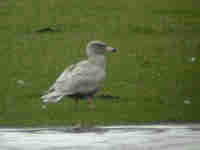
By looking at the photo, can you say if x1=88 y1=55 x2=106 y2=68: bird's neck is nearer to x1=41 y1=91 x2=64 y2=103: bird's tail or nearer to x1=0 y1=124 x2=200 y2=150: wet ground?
x1=41 y1=91 x2=64 y2=103: bird's tail

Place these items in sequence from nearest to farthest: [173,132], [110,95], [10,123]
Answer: [173,132] < [10,123] < [110,95]

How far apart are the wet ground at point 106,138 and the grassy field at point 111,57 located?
2.63 meters

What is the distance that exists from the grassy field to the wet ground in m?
2.63

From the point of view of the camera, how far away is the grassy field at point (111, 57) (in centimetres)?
1521

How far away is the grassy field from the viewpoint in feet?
49.9

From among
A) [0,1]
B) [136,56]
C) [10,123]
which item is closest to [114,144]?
[10,123]

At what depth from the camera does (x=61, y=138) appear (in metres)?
10.9

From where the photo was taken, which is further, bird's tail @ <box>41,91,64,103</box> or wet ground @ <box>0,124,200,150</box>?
bird's tail @ <box>41,91,64,103</box>

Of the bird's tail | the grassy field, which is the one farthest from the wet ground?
the grassy field

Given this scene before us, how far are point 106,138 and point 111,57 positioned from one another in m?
10.6

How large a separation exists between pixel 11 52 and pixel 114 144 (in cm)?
1173

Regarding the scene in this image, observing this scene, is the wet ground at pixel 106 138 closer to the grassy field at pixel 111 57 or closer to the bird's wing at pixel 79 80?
the bird's wing at pixel 79 80

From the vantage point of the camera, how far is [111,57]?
21.3 m

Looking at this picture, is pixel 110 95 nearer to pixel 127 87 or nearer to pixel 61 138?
pixel 127 87
